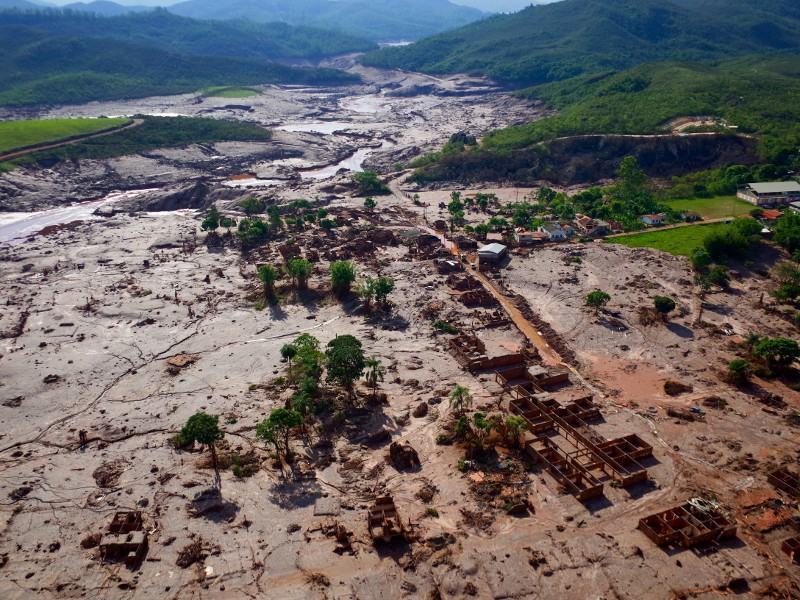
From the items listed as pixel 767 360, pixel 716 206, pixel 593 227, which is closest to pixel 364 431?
pixel 767 360

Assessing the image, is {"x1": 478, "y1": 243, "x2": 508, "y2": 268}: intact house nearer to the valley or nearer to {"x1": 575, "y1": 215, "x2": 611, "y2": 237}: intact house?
the valley

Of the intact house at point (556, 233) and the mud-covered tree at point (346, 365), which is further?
the intact house at point (556, 233)

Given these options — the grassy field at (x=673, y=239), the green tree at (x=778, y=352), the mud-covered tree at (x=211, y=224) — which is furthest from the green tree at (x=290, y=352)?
the grassy field at (x=673, y=239)

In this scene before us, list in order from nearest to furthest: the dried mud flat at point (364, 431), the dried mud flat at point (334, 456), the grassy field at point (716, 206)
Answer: the dried mud flat at point (334, 456) < the dried mud flat at point (364, 431) < the grassy field at point (716, 206)

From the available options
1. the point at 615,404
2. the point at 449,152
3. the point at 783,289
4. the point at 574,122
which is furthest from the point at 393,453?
the point at 574,122

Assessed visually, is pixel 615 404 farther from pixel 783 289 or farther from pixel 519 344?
pixel 783 289

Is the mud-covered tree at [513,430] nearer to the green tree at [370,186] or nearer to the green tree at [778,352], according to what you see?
the green tree at [778,352]

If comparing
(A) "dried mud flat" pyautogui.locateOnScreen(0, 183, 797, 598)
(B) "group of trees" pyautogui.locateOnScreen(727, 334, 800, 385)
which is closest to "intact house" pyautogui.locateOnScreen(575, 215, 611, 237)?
(A) "dried mud flat" pyautogui.locateOnScreen(0, 183, 797, 598)
